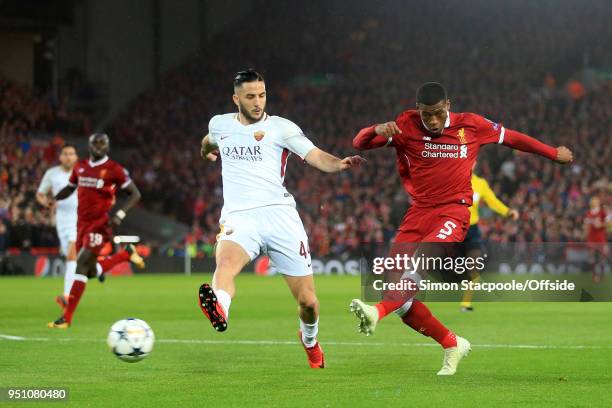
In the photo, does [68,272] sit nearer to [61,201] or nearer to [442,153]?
[61,201]

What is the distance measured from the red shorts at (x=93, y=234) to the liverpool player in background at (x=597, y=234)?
14572 mm

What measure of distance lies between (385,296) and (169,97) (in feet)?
114

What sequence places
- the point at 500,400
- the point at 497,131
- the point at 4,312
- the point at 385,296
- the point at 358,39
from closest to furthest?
the point at 500,400 → the point at 385,296 → the point at 497,131 → the point at 4,312 → the point at 358,39

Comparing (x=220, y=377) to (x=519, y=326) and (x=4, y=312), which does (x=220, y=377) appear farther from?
(x=4, y=312)

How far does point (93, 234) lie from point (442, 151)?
20.3 feet

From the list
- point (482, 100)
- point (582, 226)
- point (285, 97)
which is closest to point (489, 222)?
point (582, 226)

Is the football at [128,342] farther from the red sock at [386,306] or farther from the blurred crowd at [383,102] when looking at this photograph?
the blurred crowd at [383,102]

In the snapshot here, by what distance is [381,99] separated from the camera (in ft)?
134

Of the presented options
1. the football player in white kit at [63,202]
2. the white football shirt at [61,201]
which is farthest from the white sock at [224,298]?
the white football shirt at [61,201]

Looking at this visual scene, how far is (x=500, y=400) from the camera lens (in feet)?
23.5

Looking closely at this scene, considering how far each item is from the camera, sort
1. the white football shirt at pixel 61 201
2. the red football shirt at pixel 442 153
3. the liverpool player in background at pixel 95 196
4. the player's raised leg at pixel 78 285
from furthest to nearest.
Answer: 1. the white football shirt at pixel 61 201
2. the liverpool player in background at pixel 95 196
3. the player's raised leg at pixel 78 285
4. the red football shirt at pixel 442 153

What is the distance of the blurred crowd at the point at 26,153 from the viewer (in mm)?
30016

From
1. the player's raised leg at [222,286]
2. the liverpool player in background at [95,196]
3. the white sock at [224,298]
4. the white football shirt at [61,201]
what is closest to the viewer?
the player's raised leg at [222,286]

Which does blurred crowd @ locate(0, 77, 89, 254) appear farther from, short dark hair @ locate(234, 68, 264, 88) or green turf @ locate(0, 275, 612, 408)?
short dark hair @ locate(234, 68, 264, 88)
